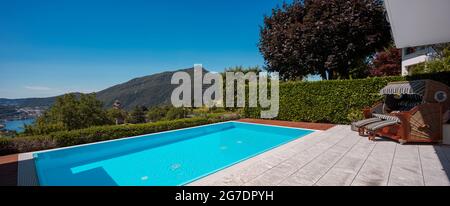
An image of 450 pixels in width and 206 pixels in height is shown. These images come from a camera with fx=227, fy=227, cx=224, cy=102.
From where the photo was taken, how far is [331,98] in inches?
484

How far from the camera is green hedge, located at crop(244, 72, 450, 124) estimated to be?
35.5 ft

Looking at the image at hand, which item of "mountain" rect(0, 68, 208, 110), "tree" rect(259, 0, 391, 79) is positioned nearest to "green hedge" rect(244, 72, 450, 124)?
"tree" rect(259, 0, 391, 79)

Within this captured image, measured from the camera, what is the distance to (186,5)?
592 inches

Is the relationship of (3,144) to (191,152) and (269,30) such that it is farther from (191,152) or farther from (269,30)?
(269,30)

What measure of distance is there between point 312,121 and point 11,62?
54.4 ft

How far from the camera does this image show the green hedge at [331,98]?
1083 centimetres

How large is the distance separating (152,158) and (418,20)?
8591 mm

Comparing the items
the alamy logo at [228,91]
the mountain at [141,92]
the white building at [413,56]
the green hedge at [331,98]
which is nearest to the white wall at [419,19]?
the green hedge at [331,98]

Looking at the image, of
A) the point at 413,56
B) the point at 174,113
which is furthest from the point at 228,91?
the point at 413,56

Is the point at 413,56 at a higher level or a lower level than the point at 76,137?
higher

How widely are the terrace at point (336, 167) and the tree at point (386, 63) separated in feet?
50.4

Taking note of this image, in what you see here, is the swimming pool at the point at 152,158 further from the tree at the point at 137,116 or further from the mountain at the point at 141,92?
the mountain at the point at 141,92

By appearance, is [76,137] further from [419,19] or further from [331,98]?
[331,98]
